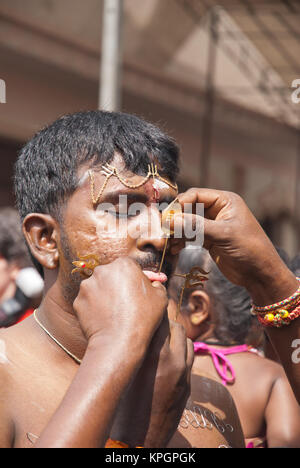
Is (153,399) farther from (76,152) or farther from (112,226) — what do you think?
(76,152)

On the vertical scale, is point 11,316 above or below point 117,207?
below

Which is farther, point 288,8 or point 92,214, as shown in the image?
point 288,8

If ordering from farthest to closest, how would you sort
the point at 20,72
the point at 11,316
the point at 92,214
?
1. the point at 20,72
2. the point at 11,316
3. the point at 92,214

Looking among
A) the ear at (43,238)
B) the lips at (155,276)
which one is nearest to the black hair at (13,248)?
the ear at (43,238)

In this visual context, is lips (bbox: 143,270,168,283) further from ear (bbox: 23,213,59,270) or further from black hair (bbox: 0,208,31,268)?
black hair (bbox: 0,208,31,268)

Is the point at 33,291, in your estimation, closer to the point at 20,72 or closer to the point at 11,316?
the point at 11,316

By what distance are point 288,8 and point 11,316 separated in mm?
7380

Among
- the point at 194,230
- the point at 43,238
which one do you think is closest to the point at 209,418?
the point at 194,230

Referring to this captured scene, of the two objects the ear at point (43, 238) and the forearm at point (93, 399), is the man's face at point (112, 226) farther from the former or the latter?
the forearm at point (93, 399)

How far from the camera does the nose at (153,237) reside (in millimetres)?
1932

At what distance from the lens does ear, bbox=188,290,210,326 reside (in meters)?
3.63

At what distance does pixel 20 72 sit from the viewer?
913cm

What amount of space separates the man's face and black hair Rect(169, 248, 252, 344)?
5.20 ft

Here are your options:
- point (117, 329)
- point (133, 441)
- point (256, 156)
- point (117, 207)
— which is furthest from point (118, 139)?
point (256, 156)
